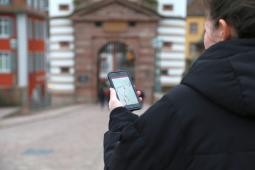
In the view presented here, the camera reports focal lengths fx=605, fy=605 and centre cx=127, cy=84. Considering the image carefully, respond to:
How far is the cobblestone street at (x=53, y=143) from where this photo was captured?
12.8 metres

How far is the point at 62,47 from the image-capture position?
36656 mm

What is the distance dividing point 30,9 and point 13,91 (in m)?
16.7

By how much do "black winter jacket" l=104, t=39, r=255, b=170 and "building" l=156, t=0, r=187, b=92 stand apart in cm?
3309

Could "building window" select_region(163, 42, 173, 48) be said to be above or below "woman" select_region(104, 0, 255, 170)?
below

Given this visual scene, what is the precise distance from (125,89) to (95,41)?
34.1 meters

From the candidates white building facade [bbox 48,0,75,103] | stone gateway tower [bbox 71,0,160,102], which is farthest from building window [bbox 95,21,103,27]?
white building facade [bbox 48,0,75,103]

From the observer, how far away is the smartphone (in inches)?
97.1

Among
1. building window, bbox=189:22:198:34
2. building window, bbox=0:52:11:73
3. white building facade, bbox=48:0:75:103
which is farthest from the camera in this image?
building window, bbox=189:22:198:34

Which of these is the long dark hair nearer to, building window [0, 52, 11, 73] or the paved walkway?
the paved walkway

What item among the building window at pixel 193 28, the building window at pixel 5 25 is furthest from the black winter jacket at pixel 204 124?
the building window at pixel 193 28

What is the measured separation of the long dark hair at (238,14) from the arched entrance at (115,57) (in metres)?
33.5

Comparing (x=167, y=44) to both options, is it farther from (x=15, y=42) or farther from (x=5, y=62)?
(x=5, y=62)

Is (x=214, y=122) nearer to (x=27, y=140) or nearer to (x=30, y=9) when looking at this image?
(x=27, y=140)

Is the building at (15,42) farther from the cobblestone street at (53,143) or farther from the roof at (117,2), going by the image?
the cobblestone street at (53,143)
